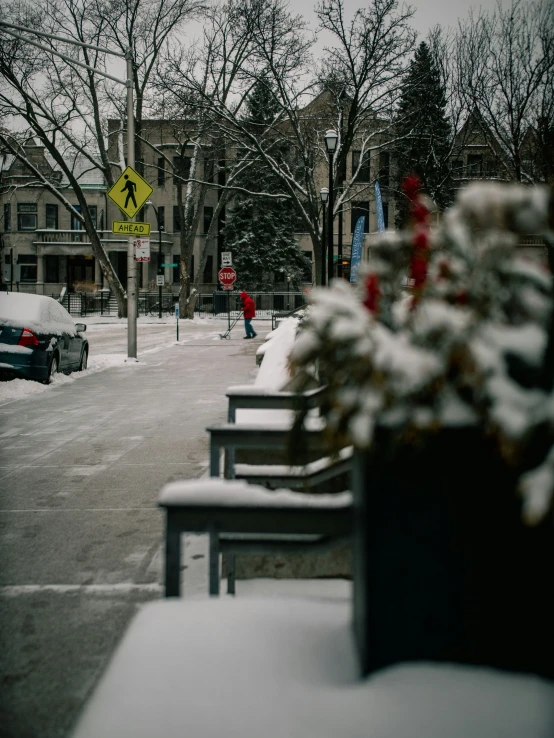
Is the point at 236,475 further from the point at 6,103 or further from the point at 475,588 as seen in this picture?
the point at 6,103

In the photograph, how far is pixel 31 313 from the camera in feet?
43.4

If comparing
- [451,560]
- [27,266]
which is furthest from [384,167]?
[27,266]

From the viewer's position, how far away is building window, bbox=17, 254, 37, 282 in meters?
60.5

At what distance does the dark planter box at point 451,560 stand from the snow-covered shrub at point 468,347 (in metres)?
0.08

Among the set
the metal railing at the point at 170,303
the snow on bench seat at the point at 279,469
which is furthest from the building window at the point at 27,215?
the snow on bench seat at the point at 279,469

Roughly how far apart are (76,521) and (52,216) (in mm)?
60188

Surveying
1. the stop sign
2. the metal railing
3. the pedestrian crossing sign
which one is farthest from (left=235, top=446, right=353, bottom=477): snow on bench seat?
the metal railing

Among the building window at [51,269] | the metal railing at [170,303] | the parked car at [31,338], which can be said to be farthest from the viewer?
the building window at [51,269]

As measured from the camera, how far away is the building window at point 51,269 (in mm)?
60634

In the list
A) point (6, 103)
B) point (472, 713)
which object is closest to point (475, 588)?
point (472, 713)

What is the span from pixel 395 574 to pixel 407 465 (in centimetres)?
30

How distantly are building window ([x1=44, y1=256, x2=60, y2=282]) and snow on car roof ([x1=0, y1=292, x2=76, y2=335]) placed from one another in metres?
48.9

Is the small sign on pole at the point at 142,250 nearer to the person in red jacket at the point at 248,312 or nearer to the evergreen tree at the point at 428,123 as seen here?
the person in red jacket at the point at 248,312

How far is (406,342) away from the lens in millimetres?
1801
